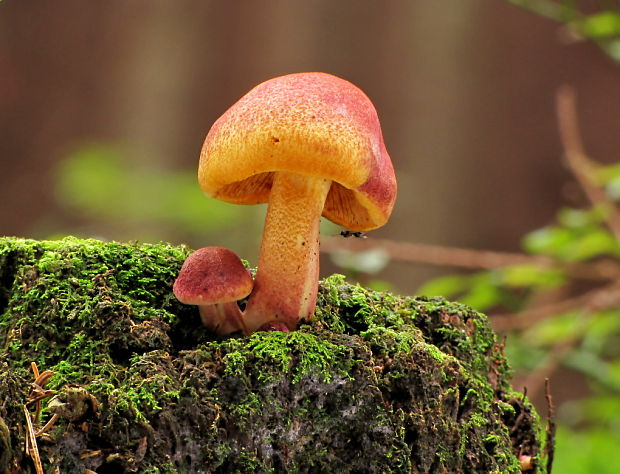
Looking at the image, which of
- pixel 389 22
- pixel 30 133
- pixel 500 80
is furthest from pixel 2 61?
Answer: pixel 500 80

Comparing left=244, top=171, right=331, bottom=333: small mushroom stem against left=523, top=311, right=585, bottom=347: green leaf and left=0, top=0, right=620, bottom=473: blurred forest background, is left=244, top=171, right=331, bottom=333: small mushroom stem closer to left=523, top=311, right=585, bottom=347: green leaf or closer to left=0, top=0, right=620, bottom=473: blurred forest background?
left=523, top=311, right=585, bottom=347: green leaf

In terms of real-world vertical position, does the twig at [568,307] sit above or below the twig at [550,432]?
above

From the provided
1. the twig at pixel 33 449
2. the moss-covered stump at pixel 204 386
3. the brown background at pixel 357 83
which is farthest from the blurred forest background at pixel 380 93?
the twig at pixel 33 449

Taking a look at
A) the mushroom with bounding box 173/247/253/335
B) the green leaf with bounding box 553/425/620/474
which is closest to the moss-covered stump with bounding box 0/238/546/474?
the mushroom with bounding box 173/247/253/335

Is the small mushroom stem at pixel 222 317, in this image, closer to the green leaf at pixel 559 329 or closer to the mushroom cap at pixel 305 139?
the mushroom cap at pixel 305 139

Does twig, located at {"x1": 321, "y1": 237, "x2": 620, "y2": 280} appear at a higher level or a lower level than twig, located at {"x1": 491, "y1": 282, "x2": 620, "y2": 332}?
higher

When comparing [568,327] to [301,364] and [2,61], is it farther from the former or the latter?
[2,61]
